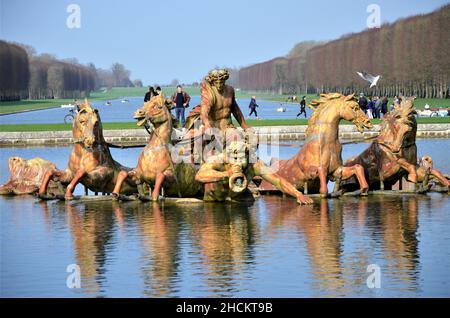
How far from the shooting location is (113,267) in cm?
1124

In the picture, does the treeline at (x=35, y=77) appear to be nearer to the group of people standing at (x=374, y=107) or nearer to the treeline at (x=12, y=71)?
the treeline at (x=12, y=71)

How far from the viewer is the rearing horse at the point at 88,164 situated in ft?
54.1

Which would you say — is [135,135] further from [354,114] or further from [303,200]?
[303,200]

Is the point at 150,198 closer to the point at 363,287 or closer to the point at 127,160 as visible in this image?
the point at 363,287

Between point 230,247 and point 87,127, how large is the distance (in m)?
4.82

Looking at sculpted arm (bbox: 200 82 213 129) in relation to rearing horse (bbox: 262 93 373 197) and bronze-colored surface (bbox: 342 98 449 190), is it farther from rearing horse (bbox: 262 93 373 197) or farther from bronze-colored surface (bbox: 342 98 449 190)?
bronze-colored surface (bbox: 342 98 449 190)

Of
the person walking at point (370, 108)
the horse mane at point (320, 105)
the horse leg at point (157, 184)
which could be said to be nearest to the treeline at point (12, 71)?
Result: the person walking at point (370, 108)

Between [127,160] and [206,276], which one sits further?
[127,160]

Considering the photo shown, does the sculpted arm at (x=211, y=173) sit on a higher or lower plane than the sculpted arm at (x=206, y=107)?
lower

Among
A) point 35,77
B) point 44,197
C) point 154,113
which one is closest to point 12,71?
point 35,77

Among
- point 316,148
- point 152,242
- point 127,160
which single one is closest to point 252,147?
point 316,148

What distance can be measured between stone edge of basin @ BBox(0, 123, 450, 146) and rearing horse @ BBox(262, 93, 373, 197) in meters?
16.0

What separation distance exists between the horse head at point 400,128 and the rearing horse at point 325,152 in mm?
655
